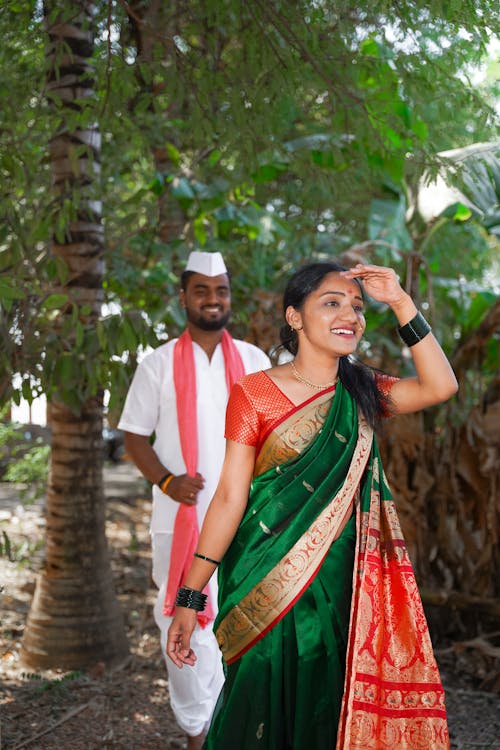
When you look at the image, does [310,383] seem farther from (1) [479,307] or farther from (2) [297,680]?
(1) [479,307]

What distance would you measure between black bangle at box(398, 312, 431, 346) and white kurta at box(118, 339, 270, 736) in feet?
5.29

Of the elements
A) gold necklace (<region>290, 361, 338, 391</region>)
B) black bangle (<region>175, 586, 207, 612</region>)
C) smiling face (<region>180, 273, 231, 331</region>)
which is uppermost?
smiling face (<region>180, 273, 231, 331</region>)

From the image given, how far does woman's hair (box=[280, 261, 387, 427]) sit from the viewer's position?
106 inches

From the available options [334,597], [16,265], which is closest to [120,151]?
[16,265]

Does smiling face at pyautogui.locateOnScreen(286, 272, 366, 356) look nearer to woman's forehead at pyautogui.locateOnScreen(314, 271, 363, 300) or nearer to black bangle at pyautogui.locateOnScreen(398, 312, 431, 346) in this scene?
woman's forehead at pyautogui.locateOnScreen(314, 271, 363, 300)

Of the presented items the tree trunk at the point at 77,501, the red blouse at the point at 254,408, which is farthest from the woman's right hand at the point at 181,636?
the tree trunk at the point at 77,501

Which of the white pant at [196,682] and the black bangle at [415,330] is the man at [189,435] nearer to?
the white pant at [196,682]

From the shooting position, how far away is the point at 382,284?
2613 mm

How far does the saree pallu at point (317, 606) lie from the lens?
2488 millimetres

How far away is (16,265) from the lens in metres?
4.09

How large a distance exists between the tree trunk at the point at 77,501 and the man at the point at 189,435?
0.82 metres

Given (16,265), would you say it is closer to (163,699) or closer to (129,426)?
(129,426)

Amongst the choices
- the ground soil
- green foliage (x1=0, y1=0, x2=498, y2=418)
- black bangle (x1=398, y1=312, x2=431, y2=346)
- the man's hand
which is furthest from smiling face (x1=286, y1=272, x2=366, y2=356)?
the ground soil

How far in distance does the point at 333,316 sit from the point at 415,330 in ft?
0.83
